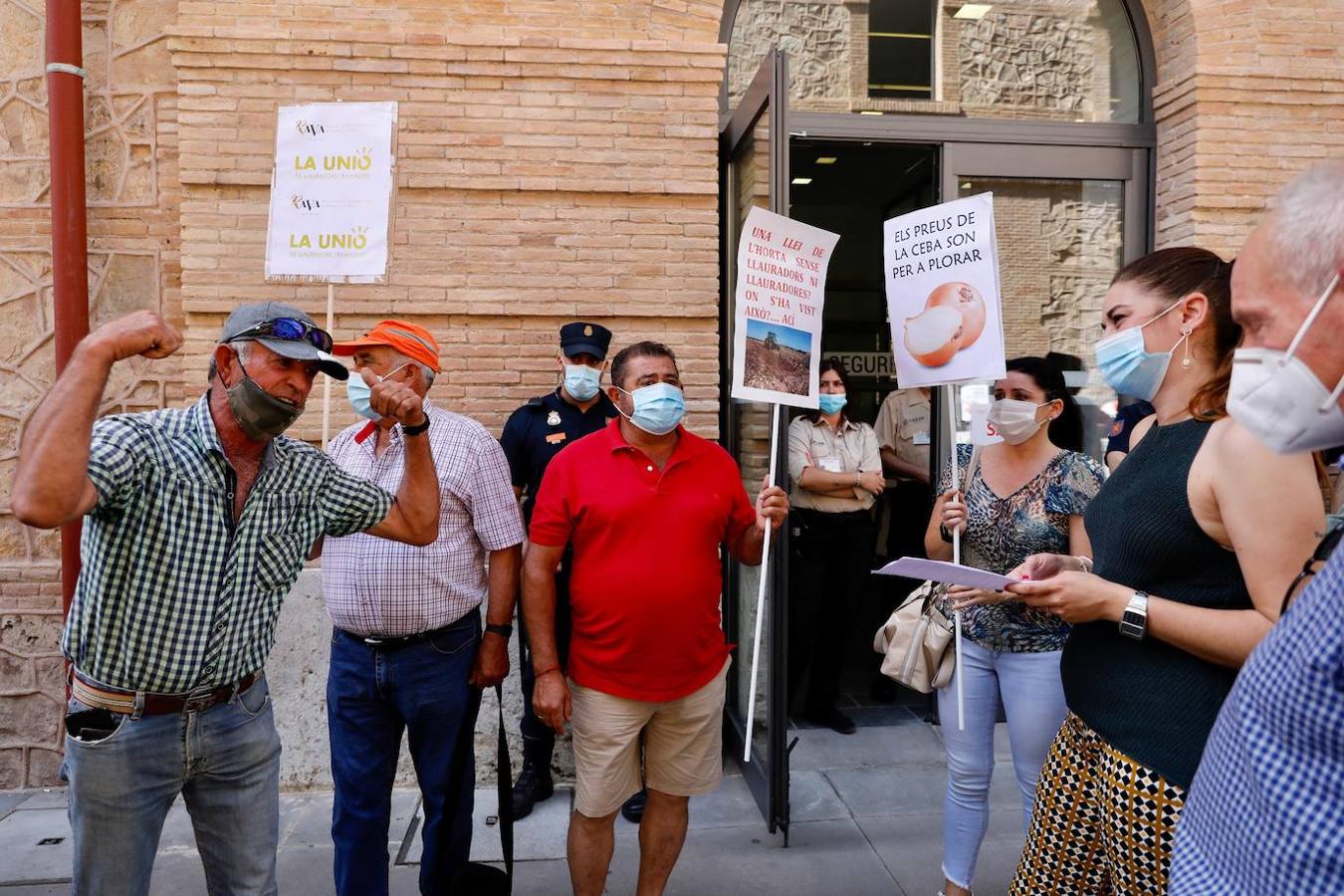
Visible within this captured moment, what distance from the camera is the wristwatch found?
1815 millimetres

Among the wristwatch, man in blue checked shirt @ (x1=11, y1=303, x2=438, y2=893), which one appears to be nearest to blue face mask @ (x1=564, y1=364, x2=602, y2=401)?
man in blue checked shirt @ (x1=11, y1=303, x2=438, y2=893)

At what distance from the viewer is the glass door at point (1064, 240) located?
5484mm

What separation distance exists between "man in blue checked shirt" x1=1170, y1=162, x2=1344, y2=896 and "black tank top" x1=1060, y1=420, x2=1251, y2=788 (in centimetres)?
52

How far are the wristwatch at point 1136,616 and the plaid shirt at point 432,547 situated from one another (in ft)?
6.86

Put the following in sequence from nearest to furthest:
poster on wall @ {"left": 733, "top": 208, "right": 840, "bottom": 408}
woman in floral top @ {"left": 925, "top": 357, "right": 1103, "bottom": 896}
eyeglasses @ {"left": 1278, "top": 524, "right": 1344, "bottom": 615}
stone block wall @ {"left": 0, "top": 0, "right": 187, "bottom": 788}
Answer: eyeglasses @ {"left": 1278, "top": 524, "right": 1344, "bottom": 615} < woman in floral top @ {"left": 925, "top": 357, "right": 1103, "bottom": 896} < poster on wall @ {"left": 733, "top": 208, "right": 840, "bottom": 408} < stone block wall @ {"left": 0, "top": 0, "right": 187, "bottom": 788}

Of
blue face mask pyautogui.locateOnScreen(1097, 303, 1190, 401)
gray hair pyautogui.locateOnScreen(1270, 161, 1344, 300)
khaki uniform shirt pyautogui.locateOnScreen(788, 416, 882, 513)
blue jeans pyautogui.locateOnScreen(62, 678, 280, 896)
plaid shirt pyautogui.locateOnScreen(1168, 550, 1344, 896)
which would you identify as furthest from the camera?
khaki uniform shirt pyautogui.locateOnScreen(788, 416, 882, 513)

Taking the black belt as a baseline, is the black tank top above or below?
above

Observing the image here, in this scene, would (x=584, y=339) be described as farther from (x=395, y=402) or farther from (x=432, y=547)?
(x=395, y=402)

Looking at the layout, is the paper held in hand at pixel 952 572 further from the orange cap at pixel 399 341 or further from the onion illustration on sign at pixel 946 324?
the orange cap at pixel 399 341

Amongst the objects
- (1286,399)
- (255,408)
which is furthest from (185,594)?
(1286,399)

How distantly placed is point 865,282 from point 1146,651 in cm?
1114

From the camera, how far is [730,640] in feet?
16.3

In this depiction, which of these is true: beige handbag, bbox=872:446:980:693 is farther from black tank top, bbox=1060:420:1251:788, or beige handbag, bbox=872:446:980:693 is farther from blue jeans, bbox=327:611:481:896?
blue jeans, bbox=327:611:481:896

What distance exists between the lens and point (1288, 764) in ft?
3.30
